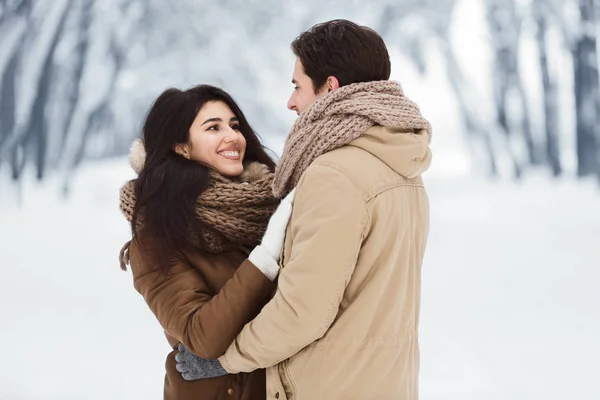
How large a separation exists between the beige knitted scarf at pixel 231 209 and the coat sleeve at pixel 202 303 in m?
0.11

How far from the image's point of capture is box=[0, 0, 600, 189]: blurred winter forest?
5.54 meters

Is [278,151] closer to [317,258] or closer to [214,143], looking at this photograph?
[214,143]

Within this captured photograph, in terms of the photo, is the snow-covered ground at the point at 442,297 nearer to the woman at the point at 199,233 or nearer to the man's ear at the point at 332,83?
the woman at the point at 199,233

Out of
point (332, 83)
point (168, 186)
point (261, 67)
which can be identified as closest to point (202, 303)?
point (168, 186)

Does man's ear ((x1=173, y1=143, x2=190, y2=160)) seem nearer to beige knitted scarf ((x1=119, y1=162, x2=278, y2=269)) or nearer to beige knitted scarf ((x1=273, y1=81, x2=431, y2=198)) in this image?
beige knitted scarf ((x1=119, y1=162, x2=278, y2=269))

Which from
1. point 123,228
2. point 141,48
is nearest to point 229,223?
point 123,228

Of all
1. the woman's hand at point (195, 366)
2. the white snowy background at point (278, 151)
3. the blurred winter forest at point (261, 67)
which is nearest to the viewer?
the woman's hand at point (195, 366)

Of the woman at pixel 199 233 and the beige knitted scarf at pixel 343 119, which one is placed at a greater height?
the beige knitted scarf at pixel 343 119

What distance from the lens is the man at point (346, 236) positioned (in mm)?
1225

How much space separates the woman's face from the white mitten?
15.9 inches

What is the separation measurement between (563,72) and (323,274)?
203 inches

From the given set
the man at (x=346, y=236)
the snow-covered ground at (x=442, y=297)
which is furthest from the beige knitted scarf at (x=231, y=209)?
the snow-covered ground at (x=442, y=297)

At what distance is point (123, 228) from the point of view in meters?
5.28

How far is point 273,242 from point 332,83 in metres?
0.33
